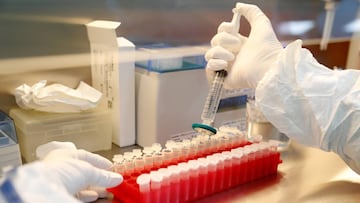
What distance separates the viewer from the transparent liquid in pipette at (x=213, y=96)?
102 cm

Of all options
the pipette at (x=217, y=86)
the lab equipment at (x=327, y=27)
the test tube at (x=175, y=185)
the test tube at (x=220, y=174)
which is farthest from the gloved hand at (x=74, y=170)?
the lab equipment at (x=327, y=27)

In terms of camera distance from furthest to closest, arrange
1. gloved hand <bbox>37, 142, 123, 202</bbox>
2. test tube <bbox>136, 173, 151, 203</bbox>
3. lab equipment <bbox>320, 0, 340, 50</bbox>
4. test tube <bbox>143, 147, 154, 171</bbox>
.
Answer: lab equipment <bbox>320, 0, 340, 50</bbox>, test tube <bbox>143, 147, 154, 171</bbox>, test tube <bbox>136, 173, 151, 203</bbox>, gloved hand <bbox>37, 142, 123, 202</bbox>

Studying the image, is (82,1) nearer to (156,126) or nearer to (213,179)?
(156,126)

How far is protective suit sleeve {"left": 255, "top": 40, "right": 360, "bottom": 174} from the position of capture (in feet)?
2.62

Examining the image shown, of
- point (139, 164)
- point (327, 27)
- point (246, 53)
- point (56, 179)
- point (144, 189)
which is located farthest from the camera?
point (327, 27)

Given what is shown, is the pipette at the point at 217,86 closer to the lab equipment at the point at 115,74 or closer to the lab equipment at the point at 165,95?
the lab equipment at the point at 165,95

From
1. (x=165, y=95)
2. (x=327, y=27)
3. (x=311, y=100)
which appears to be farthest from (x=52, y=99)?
(x=327, y=27)

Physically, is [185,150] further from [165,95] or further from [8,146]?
[8,146]

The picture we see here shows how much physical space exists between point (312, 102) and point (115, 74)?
0.53 metres

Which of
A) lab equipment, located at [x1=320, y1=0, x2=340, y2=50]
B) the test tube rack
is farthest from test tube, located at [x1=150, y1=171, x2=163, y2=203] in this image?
lab equipment, located at [x1=320, y1=0, x2=340, y2=50]

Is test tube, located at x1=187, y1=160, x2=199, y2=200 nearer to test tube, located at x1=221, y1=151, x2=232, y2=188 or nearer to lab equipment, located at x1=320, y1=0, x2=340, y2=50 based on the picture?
test tube, located at x1=221, y1=151, x2=232, y2=188

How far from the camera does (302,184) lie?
922 mm

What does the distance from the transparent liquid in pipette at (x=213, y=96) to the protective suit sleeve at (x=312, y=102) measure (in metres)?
0.17

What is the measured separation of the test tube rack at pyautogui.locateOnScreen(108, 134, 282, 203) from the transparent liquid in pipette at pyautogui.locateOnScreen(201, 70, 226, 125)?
0.34 feet
